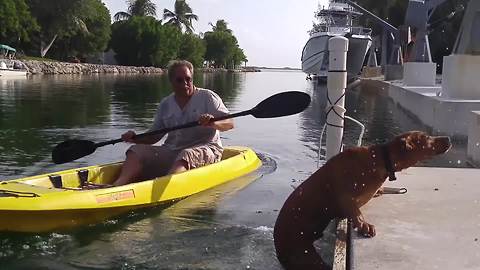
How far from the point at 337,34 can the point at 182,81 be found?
124 feet

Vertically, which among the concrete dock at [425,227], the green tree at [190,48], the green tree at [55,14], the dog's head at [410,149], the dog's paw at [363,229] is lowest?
the concrete dock at [425,227]

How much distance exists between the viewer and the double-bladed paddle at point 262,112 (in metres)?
6.97

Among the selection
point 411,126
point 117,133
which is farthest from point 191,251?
point 411,126

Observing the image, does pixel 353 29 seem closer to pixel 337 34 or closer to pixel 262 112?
pixel 337 34

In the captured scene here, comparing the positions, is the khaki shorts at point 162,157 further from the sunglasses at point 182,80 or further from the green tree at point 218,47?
the green tree at point 218,47

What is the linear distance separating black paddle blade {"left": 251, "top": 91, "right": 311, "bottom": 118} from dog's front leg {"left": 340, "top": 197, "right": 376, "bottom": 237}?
9.10 ft

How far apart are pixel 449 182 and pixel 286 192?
2.27 metres

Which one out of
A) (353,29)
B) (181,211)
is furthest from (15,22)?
(181,211)

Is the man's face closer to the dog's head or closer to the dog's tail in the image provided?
the dog's tail

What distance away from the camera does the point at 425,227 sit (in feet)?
15.0

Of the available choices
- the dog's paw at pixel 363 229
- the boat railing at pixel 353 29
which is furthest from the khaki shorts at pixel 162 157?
the boat railing at pixel 353 29

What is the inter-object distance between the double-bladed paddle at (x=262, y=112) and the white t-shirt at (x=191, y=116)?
30 centimetres

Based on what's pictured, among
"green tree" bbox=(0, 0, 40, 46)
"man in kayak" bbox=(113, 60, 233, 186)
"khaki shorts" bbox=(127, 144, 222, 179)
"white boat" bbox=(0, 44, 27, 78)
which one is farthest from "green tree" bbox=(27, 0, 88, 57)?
"khaki shorts" bbox=(127, 144, 222, 179)

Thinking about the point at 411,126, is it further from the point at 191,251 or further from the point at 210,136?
the point at 191,251
